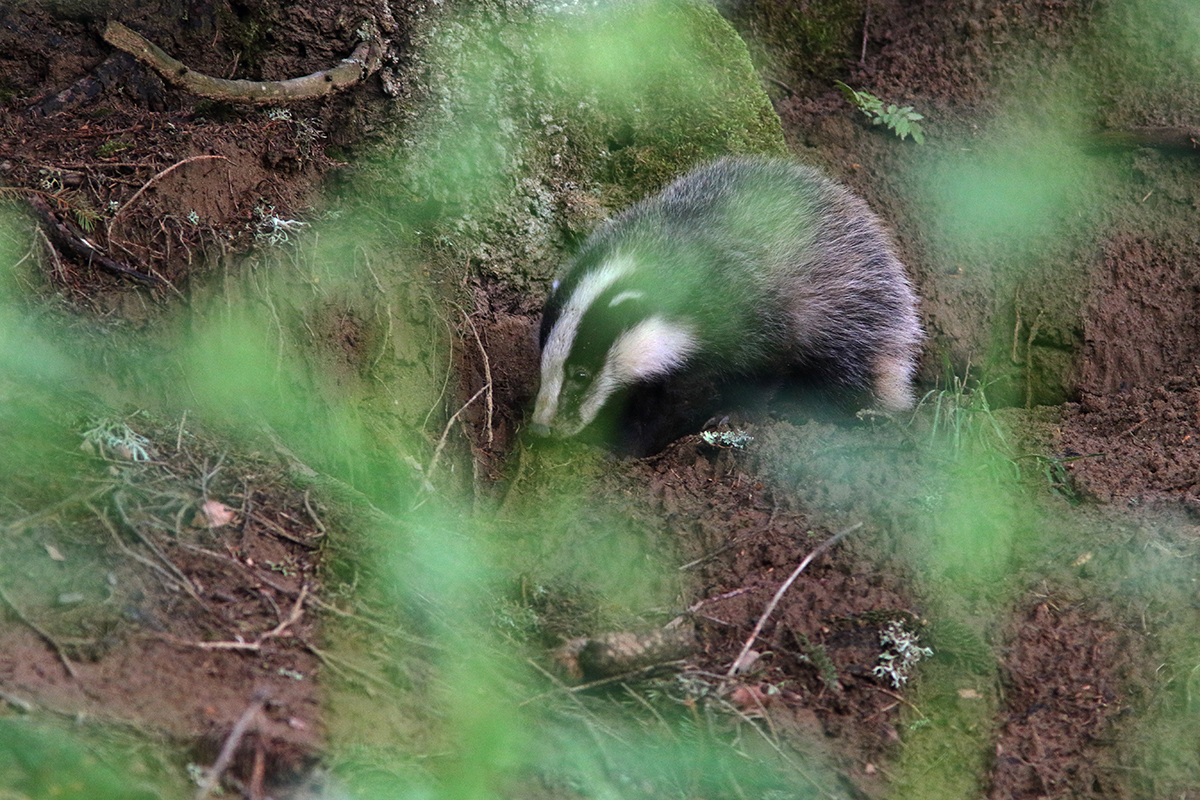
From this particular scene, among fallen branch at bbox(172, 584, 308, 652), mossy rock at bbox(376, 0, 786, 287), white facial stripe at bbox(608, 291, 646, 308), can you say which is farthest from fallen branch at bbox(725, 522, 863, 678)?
mossy rock at bbox(376, 0, 786, 287)

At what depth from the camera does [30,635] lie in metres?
2.07

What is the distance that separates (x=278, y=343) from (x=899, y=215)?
10.6 ft

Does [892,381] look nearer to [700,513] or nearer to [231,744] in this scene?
[700,513]

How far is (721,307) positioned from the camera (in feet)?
13.2

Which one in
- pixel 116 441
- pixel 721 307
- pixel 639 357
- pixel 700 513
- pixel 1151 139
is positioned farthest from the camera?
pixel 1151 139

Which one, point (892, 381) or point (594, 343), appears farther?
point (892, 381)

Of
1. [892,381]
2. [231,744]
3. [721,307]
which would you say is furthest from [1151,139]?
[231,744]

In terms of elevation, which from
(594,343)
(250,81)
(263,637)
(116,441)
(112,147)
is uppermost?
→ (250,81)

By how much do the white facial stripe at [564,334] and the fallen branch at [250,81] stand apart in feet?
4.40

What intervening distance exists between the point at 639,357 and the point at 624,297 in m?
0.27

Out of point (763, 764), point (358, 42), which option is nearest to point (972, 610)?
point (763, 764)

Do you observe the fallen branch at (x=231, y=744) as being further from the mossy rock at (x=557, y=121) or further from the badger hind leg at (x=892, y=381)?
the badger hind leg at (x=892, y=381)

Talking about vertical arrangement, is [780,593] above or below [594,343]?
below

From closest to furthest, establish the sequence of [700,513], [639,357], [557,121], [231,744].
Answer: [231,744]
[700,513]
[639,357]
[557,121]
